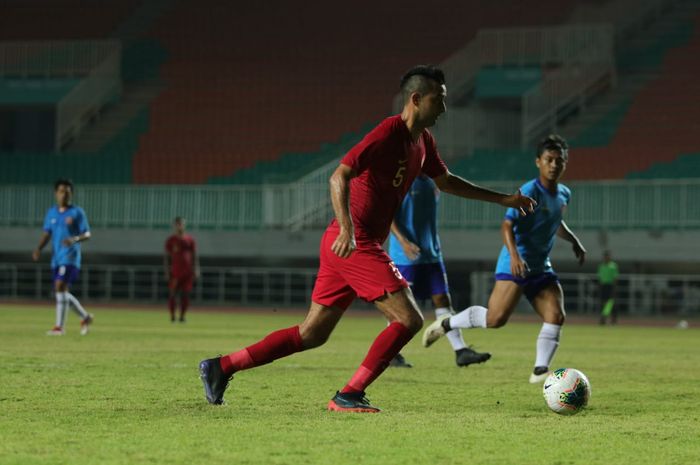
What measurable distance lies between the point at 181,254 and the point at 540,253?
15353 millimetres

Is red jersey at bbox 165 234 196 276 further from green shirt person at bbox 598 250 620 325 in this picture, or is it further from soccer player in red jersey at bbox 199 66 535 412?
soccer player in red jersey at bbox 199 66 535 412

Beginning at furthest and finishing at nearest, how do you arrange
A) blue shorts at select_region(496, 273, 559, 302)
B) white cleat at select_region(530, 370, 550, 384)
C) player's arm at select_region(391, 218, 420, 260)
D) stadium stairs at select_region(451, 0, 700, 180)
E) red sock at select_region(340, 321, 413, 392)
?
stadium stairs at select_region(451, 0, 700, 180), player's arm at select_region(391, 218, 420, 260), blue shorts at select_region(496, 273, 559, 302), white cleat at select_region(530, 370, 550, 384), red sock at select_region(340, 321, 413, 392)

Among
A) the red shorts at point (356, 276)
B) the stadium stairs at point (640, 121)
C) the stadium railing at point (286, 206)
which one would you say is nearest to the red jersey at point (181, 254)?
the stadium railing at point (286, 206)

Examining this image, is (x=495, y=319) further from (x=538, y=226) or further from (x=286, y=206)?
(x=286, y=206)

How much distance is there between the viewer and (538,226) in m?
11.8

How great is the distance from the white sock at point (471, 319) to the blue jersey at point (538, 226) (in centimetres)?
76

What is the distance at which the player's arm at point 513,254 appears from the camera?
37.2 ft

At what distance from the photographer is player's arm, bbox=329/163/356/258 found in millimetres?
7938

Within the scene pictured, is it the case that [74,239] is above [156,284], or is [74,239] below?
above

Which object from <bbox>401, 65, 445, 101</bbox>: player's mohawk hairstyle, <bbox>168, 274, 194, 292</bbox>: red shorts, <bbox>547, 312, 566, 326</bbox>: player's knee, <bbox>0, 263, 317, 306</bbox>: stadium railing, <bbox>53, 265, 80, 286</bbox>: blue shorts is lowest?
<bbox>0, 263, 317, 306</bbox>: stadium railing

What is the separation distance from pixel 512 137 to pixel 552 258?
281 inches

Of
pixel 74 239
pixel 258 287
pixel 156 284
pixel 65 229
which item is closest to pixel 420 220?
pixel 74 239

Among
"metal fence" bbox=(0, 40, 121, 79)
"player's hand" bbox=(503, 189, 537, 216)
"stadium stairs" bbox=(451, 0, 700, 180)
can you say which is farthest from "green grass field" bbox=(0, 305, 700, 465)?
"metal fence" bbox=(0, 40, 121, 79)

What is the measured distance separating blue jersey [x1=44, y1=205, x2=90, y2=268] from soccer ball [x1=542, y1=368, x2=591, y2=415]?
1142cm
